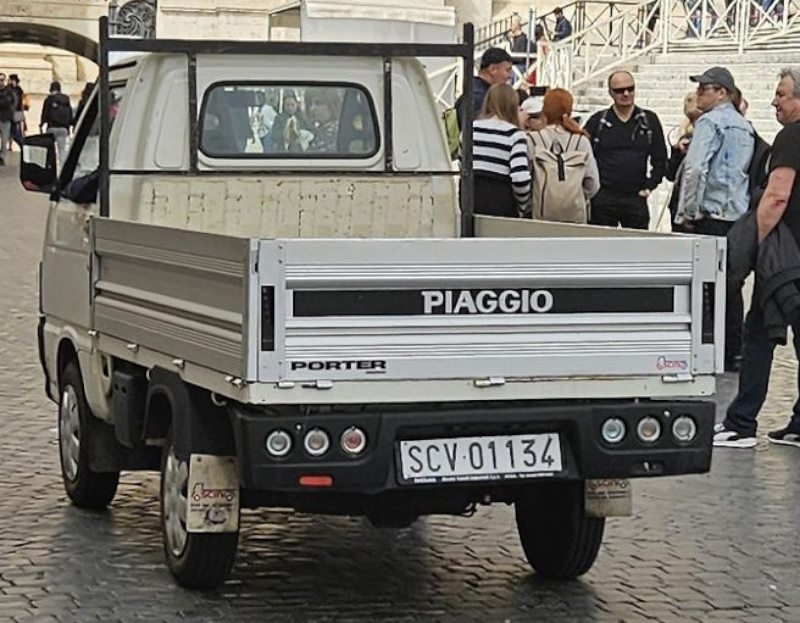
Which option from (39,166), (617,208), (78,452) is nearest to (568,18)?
(617,208)

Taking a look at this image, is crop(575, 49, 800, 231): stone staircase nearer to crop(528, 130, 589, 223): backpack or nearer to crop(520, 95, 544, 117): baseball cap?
crop(520, 95, 544, 117): baseball cap

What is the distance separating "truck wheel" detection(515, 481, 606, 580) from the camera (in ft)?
22.5

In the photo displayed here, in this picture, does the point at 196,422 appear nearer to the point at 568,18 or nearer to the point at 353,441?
the point at 353,441

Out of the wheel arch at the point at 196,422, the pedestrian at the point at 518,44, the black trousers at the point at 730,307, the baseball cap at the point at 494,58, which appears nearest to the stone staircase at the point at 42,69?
the pedestrian at the point at 518,44

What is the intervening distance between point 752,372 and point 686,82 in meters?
17.8

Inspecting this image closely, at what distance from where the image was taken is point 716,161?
11602 millimetres

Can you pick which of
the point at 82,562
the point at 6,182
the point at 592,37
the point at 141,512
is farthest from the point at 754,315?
the point at 6,182

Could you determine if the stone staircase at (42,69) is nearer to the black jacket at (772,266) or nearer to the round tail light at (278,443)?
the black jacket at (772,266)

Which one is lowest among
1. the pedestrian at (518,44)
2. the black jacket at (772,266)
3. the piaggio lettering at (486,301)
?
the black jacket at (772,266)

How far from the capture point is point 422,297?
6051mm

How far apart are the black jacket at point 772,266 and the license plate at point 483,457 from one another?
11.5ft

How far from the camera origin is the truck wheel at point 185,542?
6508 millimetres

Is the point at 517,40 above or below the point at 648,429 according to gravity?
above

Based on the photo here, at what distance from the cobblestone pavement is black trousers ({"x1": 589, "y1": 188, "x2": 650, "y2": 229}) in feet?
Answer: 13.1
